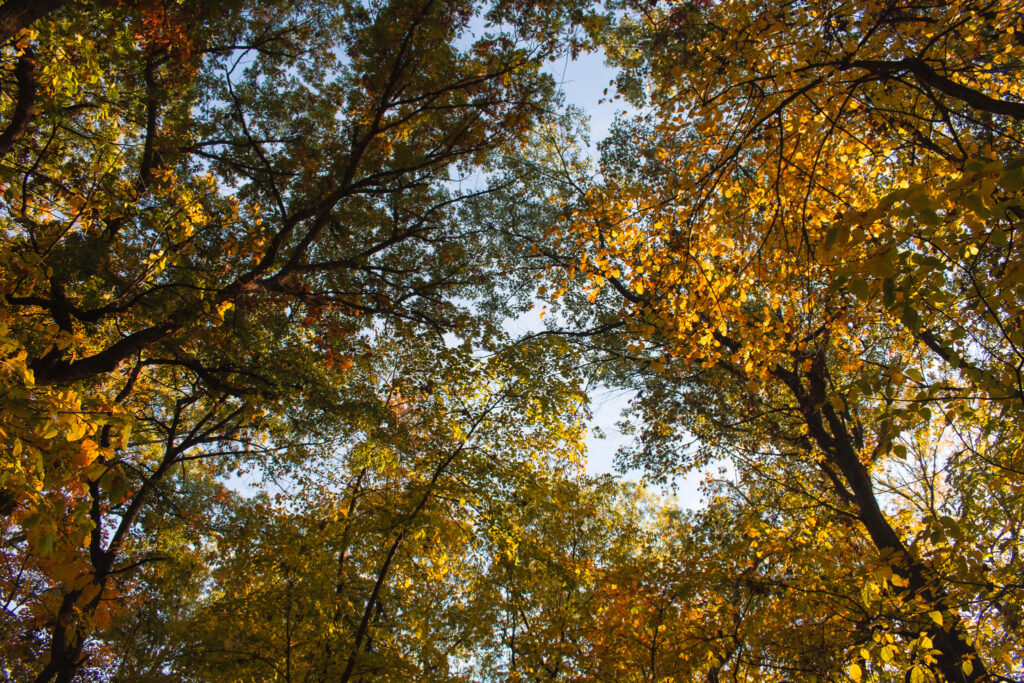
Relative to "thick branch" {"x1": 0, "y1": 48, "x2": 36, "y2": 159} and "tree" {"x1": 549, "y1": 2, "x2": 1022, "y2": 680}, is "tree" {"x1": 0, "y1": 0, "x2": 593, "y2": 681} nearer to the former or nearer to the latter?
"thick branch" {"x1": 0, "y1": 48, "x2": 36, "y2": 159}

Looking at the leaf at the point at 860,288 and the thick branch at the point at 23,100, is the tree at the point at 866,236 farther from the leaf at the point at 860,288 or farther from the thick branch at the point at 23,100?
the thick branch at the point at 23,100

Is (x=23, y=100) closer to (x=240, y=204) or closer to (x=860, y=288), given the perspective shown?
(x=240, y=204)

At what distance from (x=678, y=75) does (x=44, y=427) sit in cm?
486

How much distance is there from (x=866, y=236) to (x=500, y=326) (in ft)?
26.9

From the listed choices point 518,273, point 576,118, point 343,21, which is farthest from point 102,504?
point 576,118

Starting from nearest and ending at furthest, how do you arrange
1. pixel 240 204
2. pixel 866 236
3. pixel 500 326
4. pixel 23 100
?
pixel 866 236 → pixel 23 100 → pixel 240 204 → pixel 500 326

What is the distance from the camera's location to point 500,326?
400 inches

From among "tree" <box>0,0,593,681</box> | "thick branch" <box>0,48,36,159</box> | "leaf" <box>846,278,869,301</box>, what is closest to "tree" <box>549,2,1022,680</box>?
"leaf" <box>846,278,869,301</box>

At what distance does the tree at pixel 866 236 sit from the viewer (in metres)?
2.58

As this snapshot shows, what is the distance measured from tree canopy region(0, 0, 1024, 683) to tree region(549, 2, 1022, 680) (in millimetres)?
68

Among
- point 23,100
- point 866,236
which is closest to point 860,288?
point 866,236

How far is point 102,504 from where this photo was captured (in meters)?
9.71

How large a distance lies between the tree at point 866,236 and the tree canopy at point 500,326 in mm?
68

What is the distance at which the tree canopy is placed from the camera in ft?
14.1
